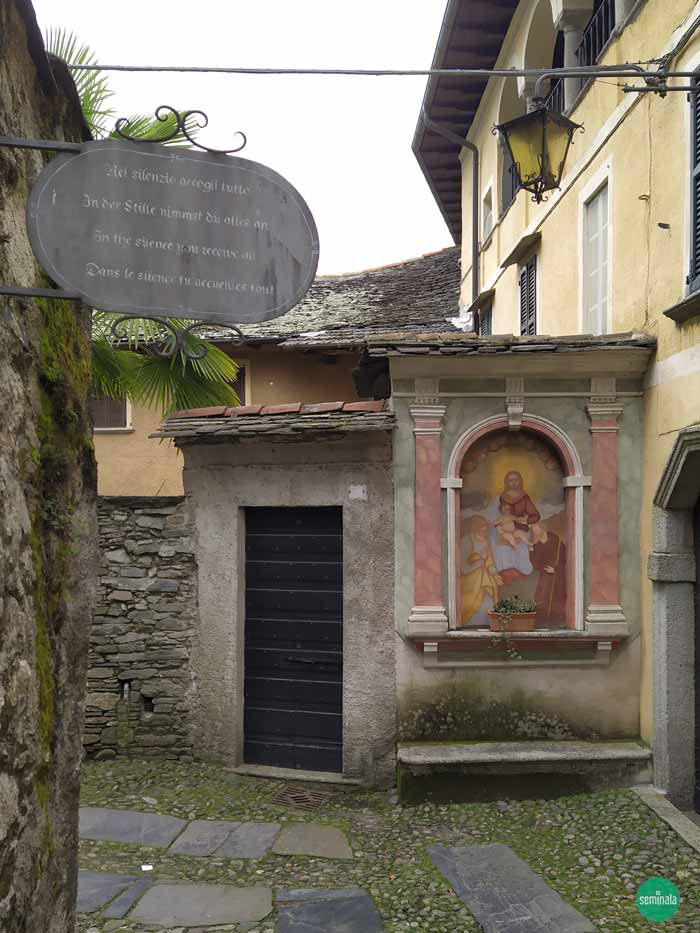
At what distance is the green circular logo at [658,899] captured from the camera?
14.6 ft

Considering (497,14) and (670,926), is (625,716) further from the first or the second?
(497,14)

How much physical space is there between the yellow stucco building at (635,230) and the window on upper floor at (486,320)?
182cm

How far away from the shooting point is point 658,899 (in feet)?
15.1

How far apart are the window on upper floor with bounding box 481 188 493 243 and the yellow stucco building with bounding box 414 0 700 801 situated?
1.49 metres

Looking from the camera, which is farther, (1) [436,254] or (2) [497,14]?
(1) [436,254]

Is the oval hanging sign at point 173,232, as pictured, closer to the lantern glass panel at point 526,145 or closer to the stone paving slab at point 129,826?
the lantern glass panel at point 526,145

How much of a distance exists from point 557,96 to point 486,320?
4182 millimetres

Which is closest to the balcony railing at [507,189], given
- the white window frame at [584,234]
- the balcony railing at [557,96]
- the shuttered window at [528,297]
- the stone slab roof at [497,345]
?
the shuttered window at [528,297]

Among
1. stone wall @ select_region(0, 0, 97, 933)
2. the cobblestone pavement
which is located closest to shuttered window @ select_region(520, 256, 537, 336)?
the cobblestone pavement

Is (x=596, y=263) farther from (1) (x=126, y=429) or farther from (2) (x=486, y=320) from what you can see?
(1) (x=126, y=429)

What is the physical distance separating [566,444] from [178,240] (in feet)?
15.0

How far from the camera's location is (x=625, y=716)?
648 cm

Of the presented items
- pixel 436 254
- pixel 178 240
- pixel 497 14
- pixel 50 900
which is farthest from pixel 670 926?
pixel 436 254

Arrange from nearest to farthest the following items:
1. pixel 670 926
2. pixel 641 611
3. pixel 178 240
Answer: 1. pixel 178 240
2. pixel 670 926
3. pixel 641 611
